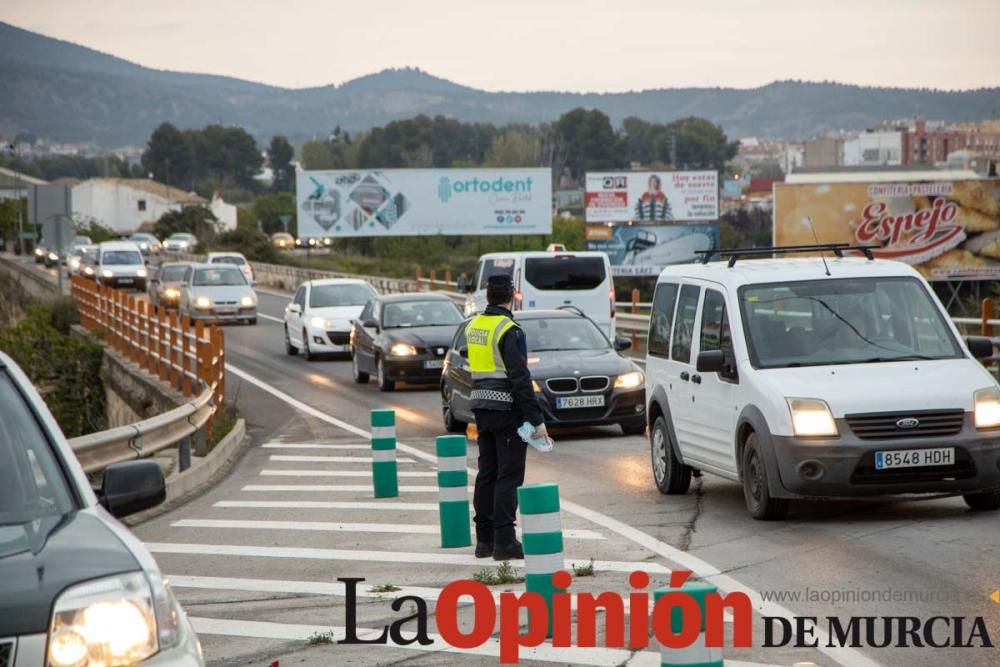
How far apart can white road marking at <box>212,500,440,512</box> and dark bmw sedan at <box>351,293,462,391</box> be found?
11751mm

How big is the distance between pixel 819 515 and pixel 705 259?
2.80m

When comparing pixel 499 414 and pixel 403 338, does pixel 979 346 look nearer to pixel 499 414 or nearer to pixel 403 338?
pixel 499 414

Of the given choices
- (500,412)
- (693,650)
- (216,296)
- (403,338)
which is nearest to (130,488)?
(693,650)

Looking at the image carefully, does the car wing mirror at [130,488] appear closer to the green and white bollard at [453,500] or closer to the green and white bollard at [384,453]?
the green and white bollard at [453,500]

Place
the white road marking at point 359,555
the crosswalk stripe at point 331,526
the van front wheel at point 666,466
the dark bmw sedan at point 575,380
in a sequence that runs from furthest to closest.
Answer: the dark bmw sedan at point 575,380
the van front wheel at point 666,466
the crosswalk stripe at point 331,526
the white road marking at point 359,555

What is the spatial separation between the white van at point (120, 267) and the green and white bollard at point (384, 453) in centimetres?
5416

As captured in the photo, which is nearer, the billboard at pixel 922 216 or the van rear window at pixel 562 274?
the van rear window at pixel 562 274

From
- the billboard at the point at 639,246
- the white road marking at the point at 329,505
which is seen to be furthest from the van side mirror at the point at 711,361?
the billboard at the point at 639,246

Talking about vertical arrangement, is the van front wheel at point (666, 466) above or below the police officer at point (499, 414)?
below

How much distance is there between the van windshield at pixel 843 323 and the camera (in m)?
12.0

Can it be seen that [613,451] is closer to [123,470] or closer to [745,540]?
[745,540]

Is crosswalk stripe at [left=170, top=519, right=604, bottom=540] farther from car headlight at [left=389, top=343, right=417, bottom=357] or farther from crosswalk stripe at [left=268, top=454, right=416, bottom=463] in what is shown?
car headlight at [left=389, top=343, right=417, bottom=357]

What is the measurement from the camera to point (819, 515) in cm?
1180

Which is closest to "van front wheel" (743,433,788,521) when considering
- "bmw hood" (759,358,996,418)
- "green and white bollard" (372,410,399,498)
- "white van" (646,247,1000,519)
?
"white van" (646,247,1000,519)
